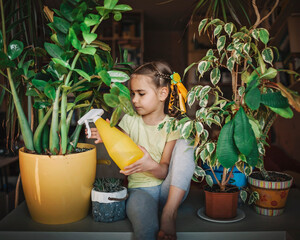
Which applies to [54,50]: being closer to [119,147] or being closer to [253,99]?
[119,147]

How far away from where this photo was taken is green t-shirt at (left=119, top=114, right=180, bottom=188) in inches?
48.4

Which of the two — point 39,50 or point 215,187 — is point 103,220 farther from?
point 39,50

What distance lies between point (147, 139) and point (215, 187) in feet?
1.23

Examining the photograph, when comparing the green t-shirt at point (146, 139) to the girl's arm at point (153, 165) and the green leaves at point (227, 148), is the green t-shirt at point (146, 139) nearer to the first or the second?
the girl's arm at point (153, 165)

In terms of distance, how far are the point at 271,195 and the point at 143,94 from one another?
0.68 meters

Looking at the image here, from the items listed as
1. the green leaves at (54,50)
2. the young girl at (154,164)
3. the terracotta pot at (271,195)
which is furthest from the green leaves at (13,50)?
the terracotta pot at (271,195)

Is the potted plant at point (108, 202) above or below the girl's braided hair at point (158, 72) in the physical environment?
below

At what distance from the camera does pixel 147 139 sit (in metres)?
1.31

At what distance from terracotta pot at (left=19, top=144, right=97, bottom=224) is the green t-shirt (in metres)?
0.27

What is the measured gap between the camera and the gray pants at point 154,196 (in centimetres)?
94

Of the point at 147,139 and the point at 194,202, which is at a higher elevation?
the point at 147,139

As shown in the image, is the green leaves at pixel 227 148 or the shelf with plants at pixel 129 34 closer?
the green leaves at pixel 227 148

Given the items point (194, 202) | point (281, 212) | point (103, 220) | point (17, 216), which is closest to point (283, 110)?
point (281, 212)

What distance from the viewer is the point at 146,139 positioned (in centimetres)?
131
